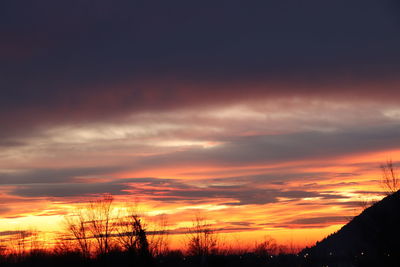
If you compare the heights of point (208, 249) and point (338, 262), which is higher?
point (208, 249)

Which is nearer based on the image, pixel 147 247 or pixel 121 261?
pixel 147 247

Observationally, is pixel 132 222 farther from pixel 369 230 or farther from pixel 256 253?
pixel 256 253

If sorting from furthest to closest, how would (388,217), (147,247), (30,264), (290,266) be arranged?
(290,266) < (30,264) < (147,247) < (388,217)

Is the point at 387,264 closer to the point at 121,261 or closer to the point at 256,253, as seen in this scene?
the point at 121,261

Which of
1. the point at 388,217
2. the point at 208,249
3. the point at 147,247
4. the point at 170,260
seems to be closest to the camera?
the point at 388,217

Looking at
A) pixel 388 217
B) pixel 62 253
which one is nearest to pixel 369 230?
pixel 388 217

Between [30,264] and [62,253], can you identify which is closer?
[62,253]

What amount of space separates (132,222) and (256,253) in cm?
12380

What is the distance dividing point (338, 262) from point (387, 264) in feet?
475

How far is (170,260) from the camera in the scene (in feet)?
513

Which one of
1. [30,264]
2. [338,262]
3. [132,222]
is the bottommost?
[338,262]

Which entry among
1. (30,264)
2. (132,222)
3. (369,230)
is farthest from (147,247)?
(30,264)

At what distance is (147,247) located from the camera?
7038cm

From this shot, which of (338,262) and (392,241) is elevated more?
(392,241)
